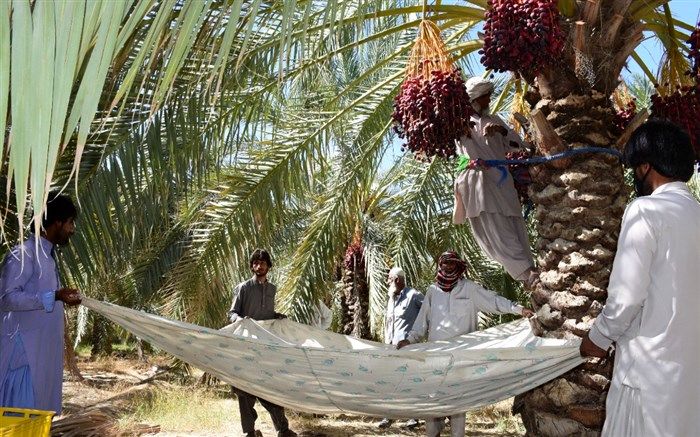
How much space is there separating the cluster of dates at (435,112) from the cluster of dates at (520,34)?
1.29ft

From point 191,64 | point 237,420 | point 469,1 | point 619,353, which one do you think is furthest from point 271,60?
point 237,420

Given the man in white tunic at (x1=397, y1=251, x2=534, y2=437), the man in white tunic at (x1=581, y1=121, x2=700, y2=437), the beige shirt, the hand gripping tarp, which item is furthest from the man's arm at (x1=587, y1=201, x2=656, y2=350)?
the man in white tunic at (x1=397, y1=251, x2=534, y2=437)

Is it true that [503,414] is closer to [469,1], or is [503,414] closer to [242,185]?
[242,185]

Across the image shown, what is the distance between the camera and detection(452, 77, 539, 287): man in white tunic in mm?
5125

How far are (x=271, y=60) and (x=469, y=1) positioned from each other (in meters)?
1.58

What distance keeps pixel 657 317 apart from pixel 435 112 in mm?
1924

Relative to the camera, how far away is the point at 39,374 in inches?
162

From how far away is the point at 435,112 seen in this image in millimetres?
4500

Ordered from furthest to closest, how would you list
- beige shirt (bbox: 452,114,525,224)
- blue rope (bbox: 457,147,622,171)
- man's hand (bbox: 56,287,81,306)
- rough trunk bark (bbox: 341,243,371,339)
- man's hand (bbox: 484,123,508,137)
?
rough trunk bark (bbox: 341,243,371,339) < beige shirt (bbox: 452,114,525,224) < man's hand (bbox: 484,123,508,137) < blue rope (bbox: 457,147,622,171) < man's hand (bbox: 56,287,81,306)

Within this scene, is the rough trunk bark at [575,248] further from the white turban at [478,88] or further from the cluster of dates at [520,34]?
the cluster of dates at [520,34]

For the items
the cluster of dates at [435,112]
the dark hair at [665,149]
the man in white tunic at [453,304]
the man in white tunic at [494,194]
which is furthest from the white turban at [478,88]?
the dark hair at [665,149]

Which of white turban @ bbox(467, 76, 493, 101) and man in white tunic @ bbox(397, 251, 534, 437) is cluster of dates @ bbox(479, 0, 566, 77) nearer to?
white turban @ bbox(467, 76, 493, 101)

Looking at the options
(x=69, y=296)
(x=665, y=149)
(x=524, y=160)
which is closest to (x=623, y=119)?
(x=524, y=160)

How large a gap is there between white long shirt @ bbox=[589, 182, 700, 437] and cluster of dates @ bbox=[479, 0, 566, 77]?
1.31m
